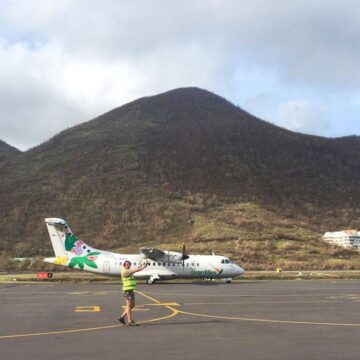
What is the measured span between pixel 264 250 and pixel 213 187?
26.9 m

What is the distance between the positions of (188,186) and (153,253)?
161 feet

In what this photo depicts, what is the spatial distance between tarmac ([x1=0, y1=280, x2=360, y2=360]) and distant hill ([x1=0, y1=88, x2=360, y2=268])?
37275mm

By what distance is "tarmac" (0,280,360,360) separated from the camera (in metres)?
11.5

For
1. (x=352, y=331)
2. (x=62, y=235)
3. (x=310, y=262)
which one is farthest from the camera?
(x=310, y=262)

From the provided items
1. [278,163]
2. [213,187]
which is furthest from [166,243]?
[278,163]

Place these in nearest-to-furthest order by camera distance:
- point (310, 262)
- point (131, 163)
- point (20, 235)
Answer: point (310, 262) → point (20, 235) → point (131, 163)

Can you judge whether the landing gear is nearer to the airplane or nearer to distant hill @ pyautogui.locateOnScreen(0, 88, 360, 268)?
the airplane

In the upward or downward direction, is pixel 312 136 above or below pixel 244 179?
above

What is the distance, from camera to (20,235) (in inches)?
2904

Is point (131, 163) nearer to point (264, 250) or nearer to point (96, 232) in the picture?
point (96, 232)

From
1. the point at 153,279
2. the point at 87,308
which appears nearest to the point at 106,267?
the point at 153,279

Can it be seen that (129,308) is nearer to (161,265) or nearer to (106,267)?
(106,267)

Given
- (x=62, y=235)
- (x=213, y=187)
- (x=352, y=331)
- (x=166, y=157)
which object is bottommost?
(x=352, y=331)

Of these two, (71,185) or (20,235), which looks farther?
(71,185)
